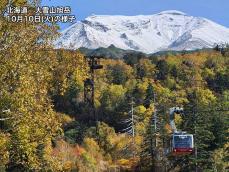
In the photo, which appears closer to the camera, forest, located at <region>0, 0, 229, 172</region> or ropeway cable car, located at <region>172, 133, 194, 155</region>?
forest, located at <region>0, 0, 229, 172</region>

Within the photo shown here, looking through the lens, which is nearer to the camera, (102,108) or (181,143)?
(181,143)

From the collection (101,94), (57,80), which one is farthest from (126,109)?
(57,80)

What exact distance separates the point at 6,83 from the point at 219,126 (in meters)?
58.6

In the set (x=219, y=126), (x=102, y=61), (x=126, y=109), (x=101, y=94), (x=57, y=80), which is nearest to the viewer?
(x=57, y=80)

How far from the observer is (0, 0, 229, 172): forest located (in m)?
21.9

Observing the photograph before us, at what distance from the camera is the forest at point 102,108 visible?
2188 centimetres

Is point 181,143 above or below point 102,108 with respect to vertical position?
below

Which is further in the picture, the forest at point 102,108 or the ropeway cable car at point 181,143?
the ropeway cable car at point 181,143

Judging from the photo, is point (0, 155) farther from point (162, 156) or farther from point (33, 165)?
point (162, 156)

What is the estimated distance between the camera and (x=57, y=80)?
2312cm

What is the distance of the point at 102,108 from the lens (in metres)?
139

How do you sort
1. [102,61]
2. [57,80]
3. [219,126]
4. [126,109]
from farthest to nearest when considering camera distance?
1. [102,61]
2. [126,109]
3. [219,126]
4. [57,80]

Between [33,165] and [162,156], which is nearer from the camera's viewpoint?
[33,165]

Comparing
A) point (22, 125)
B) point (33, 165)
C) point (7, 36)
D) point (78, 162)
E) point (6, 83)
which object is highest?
point (7, 36)
